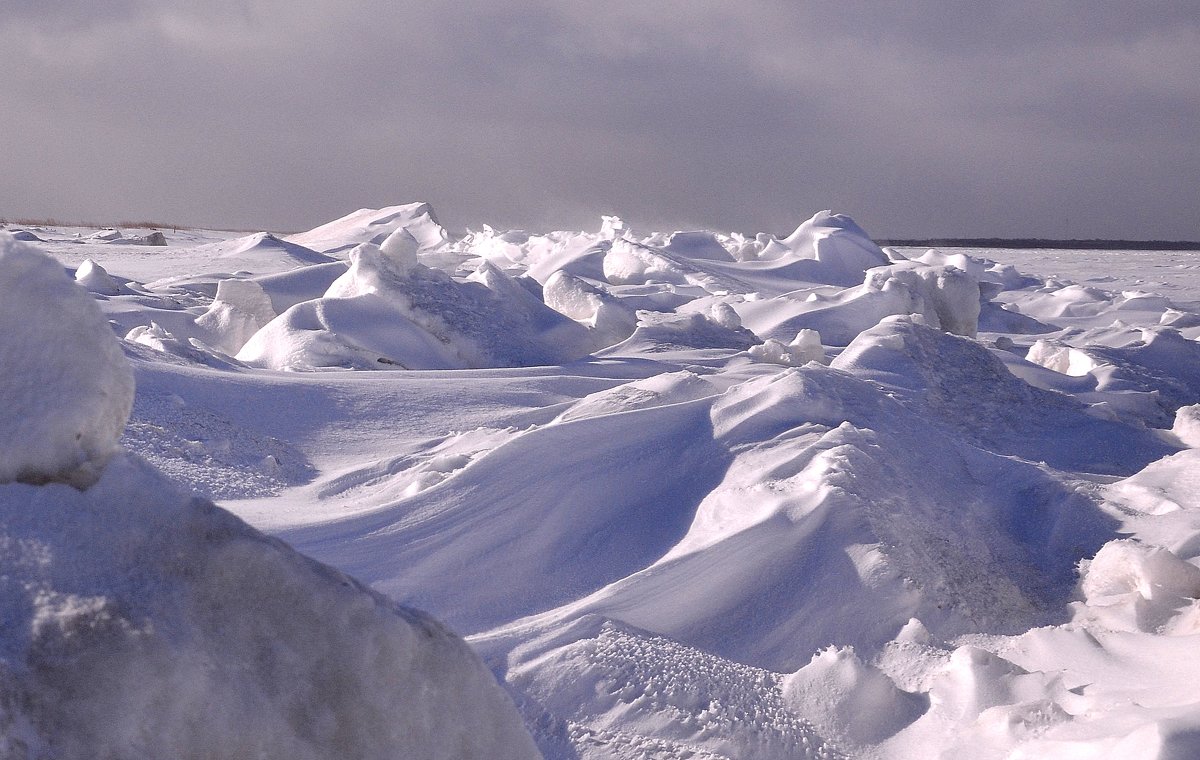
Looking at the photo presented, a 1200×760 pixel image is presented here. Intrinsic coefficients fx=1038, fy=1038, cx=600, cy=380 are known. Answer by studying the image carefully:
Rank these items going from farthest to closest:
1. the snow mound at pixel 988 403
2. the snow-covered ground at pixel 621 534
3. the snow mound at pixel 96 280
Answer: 1. the snow mound at pixel 96 280
2. the snow mound at pixel 988 403
3. the snow-covered ground at pixel 621 534

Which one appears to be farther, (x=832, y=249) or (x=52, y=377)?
(x=832, y=249)

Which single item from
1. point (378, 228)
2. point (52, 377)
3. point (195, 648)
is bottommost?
point (378, 228)

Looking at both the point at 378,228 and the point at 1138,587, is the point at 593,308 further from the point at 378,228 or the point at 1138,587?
the point at 378,228

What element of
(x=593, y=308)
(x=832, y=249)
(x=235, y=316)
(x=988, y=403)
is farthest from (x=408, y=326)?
(x=832, y=249)

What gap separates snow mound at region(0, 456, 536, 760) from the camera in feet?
3.14

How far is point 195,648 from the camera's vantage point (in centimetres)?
103

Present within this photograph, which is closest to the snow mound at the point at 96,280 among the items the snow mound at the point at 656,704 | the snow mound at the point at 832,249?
the snow mound at the point at 656,704

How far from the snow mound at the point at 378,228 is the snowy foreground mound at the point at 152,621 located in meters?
13.1

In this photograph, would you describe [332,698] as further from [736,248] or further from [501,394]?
[736,248]

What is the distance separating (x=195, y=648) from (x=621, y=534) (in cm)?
161

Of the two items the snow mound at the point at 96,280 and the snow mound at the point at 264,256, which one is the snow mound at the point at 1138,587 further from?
the snow mound at the point at 264,256

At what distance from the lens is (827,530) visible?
2.45 metres

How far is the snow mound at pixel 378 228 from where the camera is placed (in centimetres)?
1477

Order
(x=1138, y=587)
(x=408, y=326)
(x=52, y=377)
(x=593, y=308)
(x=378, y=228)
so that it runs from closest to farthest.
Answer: (x=52, y=377)
(x=1138, y=587)
(x=408, y=326)
(x=593, y=308)
(x=378, y=228)
